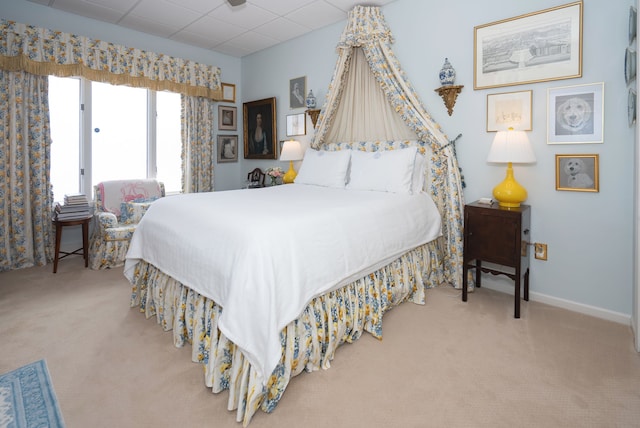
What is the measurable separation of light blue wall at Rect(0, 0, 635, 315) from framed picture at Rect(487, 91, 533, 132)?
5cm

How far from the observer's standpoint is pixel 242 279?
5.43ft

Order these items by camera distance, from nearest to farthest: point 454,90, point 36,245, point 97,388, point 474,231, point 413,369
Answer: point 97,388
point 413,369
point 474,231
point 454,90
point 36,245

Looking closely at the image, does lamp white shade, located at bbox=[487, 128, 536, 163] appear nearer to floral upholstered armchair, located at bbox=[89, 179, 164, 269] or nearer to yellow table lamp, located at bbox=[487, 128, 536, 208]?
yellow table lamp, located at bbox=[487, 128, 536, 208]

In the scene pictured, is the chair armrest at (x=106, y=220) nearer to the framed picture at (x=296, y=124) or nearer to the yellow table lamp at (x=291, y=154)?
the yellow table lamp at (x=291, y=154)

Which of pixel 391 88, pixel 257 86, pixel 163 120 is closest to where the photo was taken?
pixel 391 88

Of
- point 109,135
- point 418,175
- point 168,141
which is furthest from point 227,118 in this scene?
point 418,175

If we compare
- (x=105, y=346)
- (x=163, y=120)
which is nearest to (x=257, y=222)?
(x=105, y=346)

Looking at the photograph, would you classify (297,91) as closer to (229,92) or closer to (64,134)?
(229,92)

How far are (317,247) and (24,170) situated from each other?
3794mm

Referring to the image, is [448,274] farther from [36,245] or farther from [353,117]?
[36,245]

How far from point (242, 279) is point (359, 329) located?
1.03m

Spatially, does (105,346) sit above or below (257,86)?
below

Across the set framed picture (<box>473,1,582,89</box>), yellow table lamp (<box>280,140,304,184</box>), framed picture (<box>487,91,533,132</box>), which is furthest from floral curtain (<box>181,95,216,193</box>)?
framed picture (<box>487,91,533,132</box>)

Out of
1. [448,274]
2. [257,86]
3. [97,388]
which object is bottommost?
[97,388]
